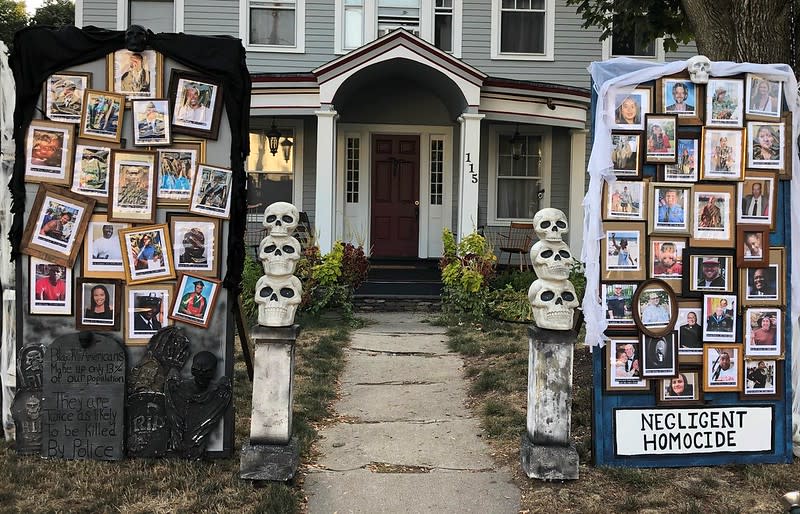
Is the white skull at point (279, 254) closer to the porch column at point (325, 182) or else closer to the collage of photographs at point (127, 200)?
the collage of photographs at point (127, 200)

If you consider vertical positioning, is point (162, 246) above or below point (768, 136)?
below

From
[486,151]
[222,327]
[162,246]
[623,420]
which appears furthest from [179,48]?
→ [486,151]

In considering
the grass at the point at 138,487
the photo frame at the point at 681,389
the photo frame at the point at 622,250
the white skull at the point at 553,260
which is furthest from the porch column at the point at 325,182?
the photo frame at the point at 681,389

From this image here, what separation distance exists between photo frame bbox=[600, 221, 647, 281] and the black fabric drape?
2194mm

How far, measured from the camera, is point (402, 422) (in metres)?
5.18

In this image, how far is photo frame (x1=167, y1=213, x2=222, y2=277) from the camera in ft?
13.5

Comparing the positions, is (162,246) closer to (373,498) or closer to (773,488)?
(373,498)

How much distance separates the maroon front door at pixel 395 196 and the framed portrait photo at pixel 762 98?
902 cm

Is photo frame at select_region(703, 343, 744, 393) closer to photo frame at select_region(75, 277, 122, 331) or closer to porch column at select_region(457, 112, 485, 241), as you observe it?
photo frame at select_region(75, 277, 122, 331)

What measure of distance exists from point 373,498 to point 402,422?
1.36 metres

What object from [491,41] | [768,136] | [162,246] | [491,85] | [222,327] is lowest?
[222,327]

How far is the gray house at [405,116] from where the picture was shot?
41.4ft

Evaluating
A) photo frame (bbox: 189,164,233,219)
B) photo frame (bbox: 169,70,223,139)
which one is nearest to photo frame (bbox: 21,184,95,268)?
photo frame (bbox: 189,164,233,219)

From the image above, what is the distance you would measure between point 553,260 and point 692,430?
133cm
